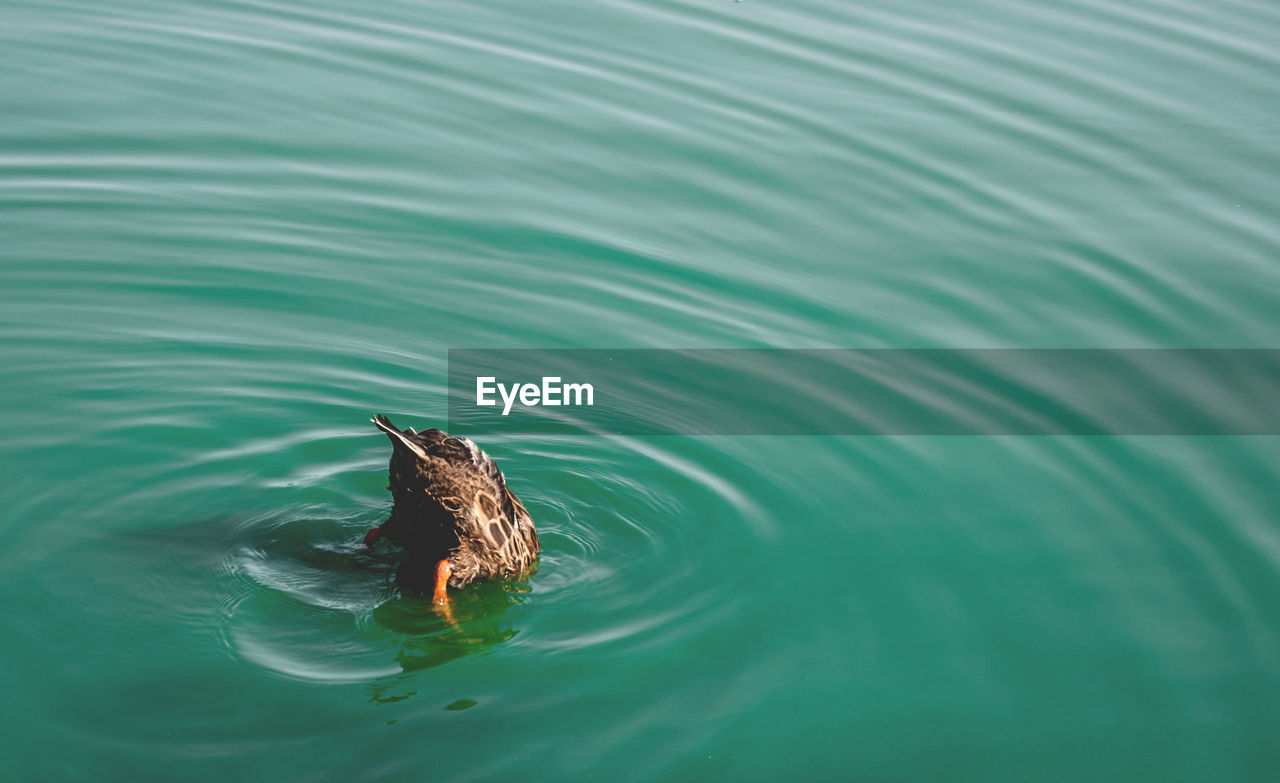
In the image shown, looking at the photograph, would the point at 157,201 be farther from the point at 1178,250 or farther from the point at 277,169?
the point at 1178,250

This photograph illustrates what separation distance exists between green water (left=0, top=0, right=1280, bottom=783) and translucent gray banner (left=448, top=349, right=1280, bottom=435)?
21 cm

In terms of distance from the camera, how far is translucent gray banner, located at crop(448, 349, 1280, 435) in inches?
324

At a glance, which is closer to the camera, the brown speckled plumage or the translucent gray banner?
the brown speckled plumage

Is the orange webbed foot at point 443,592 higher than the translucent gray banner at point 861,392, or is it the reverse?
the translucent gray banner at point 861,392

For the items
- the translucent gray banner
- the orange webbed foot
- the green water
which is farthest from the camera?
the translucent gray banner

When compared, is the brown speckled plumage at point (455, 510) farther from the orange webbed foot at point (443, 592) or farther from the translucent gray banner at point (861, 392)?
the translucent gray banner at point (861, 392)

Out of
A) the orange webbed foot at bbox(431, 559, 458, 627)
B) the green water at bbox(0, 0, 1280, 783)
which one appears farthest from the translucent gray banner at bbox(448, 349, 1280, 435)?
the orange webbed foot at bbox(431, 559, 458, 627)

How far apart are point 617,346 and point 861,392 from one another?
1546mm

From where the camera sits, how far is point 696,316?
9367 millimetres

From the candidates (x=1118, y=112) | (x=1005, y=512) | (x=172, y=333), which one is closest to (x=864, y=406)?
(x=1005, y=512)

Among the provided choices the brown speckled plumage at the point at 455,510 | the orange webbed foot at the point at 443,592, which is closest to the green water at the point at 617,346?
the orange webbed foot at the point at 443,592

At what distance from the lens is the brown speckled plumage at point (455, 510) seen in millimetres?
6070

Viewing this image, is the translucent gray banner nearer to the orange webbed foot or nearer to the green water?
the green water

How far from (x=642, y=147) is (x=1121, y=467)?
5134 millimetres
